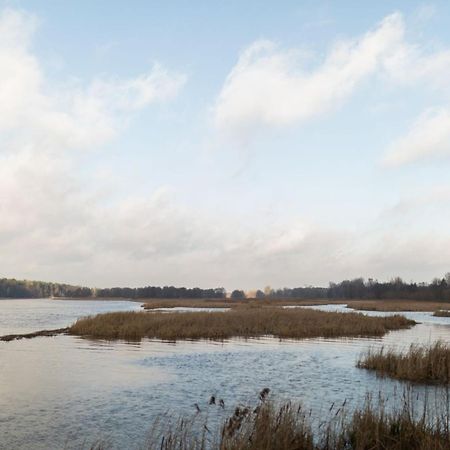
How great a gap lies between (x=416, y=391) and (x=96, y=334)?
27.9 meters

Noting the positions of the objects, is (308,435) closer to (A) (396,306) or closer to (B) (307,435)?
(B) (307,435)

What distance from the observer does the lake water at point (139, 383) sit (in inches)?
521

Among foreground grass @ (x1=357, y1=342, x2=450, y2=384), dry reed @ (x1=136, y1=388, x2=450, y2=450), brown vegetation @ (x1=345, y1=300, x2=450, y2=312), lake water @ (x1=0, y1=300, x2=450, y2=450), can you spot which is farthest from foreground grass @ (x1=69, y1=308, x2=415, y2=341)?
brown vegetation @ (x1=345, y1=300, x2=450, y2=312)

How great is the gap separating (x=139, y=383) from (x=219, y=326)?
71.6ft

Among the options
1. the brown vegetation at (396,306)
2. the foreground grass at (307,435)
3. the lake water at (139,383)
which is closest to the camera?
the foreground grass at (307,435)

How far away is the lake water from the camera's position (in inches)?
521

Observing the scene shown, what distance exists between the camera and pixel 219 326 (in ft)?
134

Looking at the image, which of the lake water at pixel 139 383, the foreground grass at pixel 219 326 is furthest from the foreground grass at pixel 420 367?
the foreground grass at pixel 219 326

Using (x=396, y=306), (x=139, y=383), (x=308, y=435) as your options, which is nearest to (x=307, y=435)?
(x=308, y=435)

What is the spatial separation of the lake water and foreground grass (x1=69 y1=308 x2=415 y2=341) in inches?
189

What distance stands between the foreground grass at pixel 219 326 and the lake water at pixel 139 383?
4790 millimetres

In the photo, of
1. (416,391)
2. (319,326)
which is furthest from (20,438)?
(319,326)

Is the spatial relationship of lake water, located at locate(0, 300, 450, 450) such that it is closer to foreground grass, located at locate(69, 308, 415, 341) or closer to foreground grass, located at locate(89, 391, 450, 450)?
foreground grass, located at locate(89, 391, 450, 450)

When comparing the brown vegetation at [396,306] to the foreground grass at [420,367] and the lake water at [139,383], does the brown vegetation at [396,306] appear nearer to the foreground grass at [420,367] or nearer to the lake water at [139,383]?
the lake water at [139,383]
